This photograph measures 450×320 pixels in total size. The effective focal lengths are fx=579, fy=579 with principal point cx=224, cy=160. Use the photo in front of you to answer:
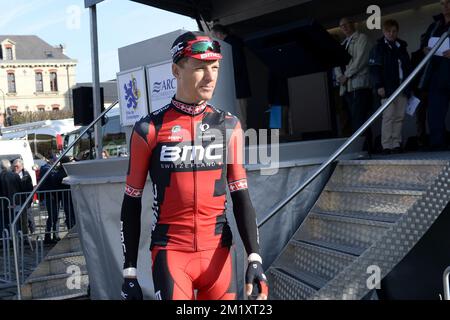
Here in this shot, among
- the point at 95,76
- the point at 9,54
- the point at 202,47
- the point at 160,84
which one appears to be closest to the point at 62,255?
the point at 95,76

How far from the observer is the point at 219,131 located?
3.11m

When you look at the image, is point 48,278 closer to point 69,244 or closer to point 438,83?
point 69,244

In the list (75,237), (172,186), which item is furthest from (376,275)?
(75,237)

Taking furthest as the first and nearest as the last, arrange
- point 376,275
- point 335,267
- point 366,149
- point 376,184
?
point 366,149, point 376,184, point 335,267, point 376,275

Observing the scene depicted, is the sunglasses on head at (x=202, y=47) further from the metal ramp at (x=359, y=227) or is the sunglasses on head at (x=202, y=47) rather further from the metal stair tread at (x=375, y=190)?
the metal stair tread at (x=375, y=190)

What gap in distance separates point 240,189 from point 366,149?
142 inches

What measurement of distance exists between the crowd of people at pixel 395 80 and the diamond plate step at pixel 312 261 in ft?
4.96

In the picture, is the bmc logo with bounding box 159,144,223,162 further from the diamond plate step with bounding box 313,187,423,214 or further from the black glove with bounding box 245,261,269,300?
the diamond plate step with bounding box 313,187,423,214

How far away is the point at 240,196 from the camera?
3.10 meters

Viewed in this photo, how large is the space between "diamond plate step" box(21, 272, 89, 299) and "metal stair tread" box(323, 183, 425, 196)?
345 centimetres

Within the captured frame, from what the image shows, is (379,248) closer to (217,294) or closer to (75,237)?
(217,294)

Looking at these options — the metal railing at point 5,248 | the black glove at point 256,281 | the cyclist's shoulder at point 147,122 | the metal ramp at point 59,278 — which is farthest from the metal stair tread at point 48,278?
the black glove at point 256,281

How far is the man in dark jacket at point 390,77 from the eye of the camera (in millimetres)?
6406

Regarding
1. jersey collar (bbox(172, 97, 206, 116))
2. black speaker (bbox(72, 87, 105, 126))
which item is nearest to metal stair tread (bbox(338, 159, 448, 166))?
jersey collar (bbox(172, 97, 206, 116))
